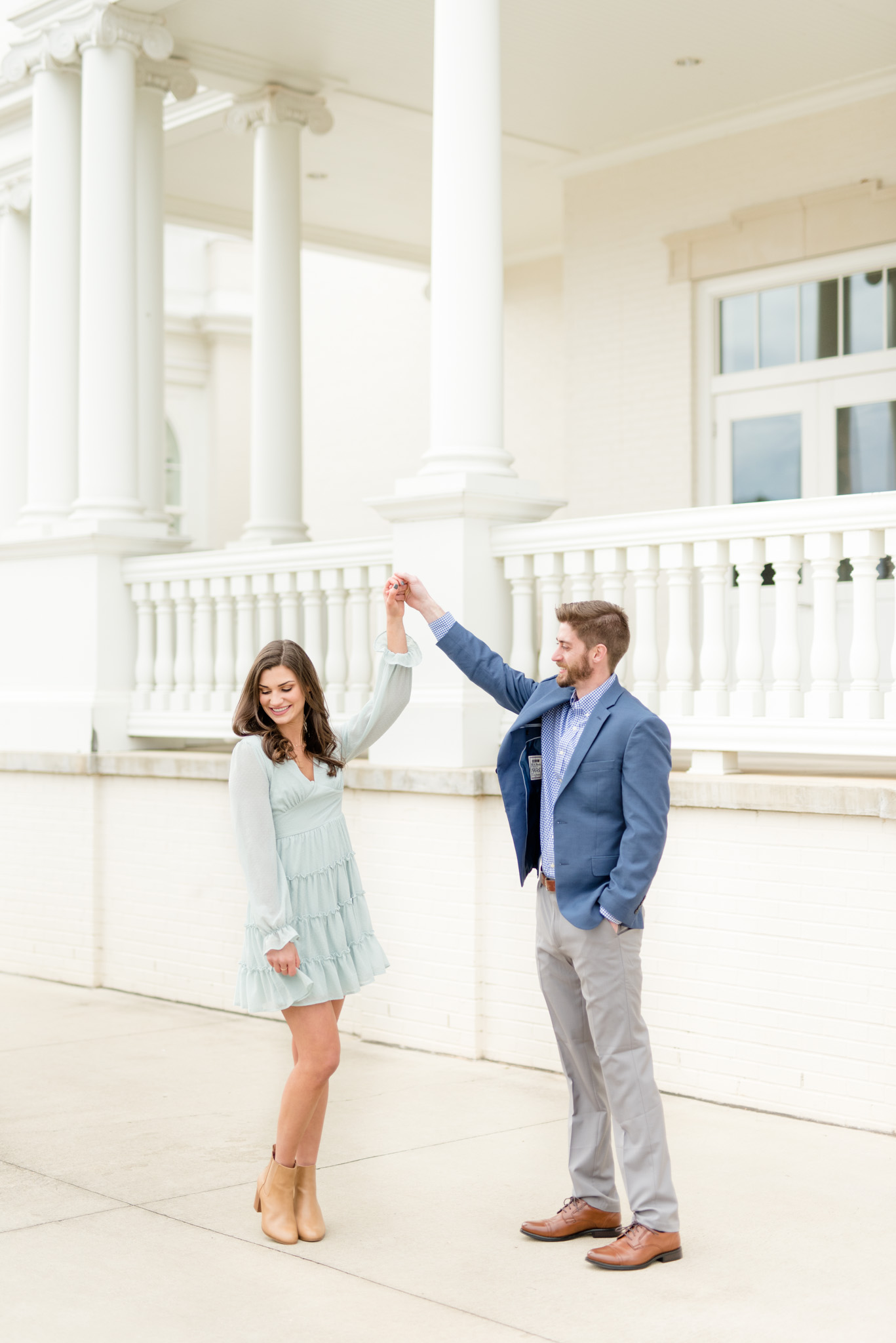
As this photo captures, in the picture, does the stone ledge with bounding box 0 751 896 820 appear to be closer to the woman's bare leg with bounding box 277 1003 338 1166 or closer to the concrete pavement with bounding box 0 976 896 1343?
the concrete pavement with bounding box 0 976 896 1343

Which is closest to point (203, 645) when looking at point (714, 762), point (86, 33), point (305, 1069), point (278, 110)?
point (714, 762)

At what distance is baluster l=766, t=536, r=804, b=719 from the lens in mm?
6207

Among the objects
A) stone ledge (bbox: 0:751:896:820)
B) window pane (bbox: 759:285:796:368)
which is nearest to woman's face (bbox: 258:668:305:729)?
stone ledge (bbox: 0:751:896:820)

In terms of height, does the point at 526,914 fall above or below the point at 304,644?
below

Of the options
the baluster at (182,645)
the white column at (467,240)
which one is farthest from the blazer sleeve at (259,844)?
the baluster at (182,645)

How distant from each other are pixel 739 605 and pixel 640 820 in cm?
251

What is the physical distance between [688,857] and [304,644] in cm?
283

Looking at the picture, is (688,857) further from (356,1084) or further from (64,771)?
(64,771)

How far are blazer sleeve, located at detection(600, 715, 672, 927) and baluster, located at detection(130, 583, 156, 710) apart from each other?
5267 millimetres

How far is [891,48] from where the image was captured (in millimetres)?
9719

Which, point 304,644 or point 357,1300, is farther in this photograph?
point 304,644

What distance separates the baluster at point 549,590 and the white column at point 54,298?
12.5 feet

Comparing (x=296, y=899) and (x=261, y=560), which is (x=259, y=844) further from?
(x=261, y=560)

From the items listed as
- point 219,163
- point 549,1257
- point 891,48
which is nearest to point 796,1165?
point 549,1257
